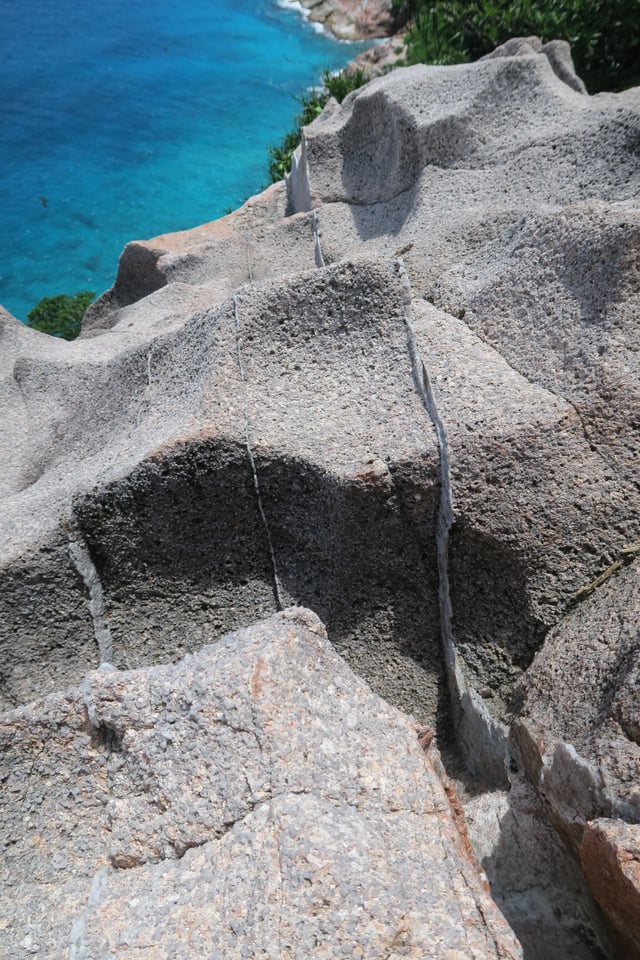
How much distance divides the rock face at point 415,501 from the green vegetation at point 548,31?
4.91 meters

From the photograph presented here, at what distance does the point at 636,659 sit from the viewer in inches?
79.4

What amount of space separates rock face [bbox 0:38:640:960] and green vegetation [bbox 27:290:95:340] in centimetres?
462

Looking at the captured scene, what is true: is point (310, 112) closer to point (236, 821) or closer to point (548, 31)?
point (548, 31)

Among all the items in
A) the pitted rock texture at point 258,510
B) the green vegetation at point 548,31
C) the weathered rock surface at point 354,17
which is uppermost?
the green vegetation at point 548,31

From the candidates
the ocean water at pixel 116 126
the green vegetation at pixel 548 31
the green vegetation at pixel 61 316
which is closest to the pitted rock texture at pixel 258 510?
the green vegetation at pixel 61 316

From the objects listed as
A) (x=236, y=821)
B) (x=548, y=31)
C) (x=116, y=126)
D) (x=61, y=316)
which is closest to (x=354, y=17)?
(x=116, y=126)

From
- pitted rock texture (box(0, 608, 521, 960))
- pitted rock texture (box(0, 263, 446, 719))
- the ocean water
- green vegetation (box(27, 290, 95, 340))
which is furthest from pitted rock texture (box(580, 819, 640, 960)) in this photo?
the ocean water

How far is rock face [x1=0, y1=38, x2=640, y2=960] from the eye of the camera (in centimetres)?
237

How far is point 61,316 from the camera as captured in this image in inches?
307

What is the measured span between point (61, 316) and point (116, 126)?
23.5 feet

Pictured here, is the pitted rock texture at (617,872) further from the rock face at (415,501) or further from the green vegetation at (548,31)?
the green vegetation at (548,31)

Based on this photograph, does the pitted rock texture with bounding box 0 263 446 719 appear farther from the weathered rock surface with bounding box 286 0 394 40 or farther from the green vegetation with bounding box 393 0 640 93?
the weathered rock surface with bounding box 286 0 394 40

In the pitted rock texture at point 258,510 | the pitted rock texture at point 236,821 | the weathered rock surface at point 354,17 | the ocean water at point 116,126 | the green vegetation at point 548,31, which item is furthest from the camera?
the weathered rock surface at point 354,17

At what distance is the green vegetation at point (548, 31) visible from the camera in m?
7.35
